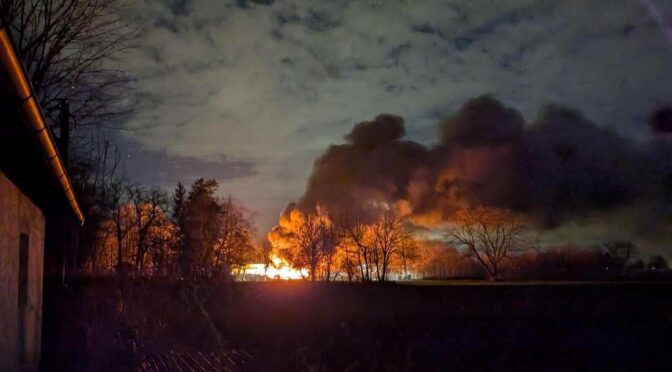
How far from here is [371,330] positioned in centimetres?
1839

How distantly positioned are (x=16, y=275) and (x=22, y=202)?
892 millimetres

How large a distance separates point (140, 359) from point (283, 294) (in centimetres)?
1464

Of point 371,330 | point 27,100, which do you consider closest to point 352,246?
point 371,330

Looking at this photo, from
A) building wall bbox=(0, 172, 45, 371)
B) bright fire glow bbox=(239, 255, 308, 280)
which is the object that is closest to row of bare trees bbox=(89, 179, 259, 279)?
bright fire glow bbox=(239, 255, 308, 280)

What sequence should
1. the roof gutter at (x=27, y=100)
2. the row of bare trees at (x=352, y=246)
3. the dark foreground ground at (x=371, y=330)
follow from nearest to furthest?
the roof gutter at (x=27, y=100) < the dark foreground ground at (x=371, y=330) < the row of bare trees at (x=352, y=246)

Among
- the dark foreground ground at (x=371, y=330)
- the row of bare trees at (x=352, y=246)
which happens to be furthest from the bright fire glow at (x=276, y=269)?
the dark foreground ground at (x=371, y=330)

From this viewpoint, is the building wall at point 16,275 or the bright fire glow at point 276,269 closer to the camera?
the building wall at point 16,275

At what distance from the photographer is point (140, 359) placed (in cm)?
1320

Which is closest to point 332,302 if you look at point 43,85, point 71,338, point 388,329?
point 388,329

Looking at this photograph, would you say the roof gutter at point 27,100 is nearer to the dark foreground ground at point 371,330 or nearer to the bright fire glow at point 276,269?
the dark foreground ground at point 371,330

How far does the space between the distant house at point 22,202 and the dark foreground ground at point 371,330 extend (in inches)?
117

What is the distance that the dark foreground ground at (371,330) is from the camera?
13547 millimetres

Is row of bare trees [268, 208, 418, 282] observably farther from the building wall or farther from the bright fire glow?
the building wall

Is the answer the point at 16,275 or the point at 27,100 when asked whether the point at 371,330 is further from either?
the point at 27,100
